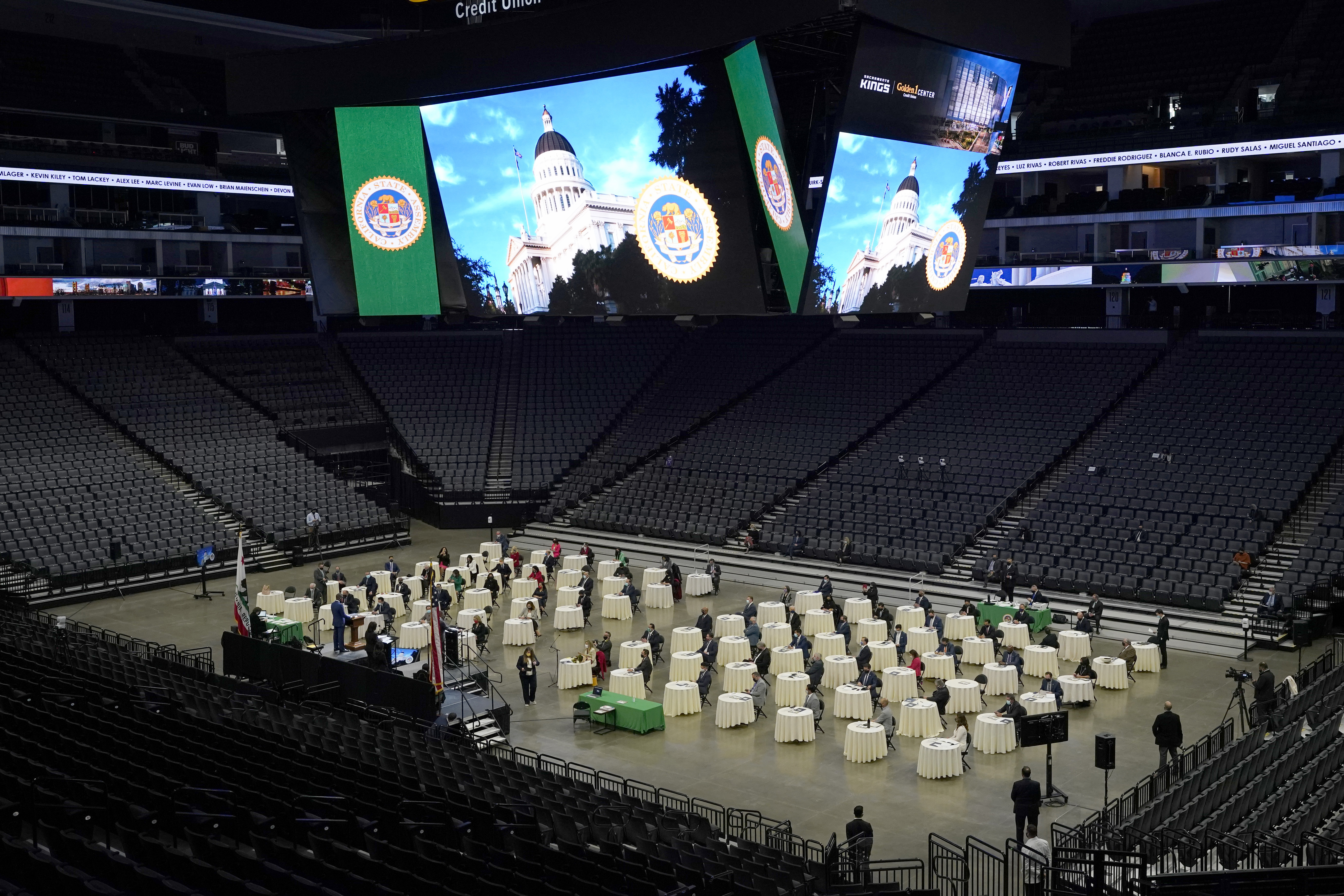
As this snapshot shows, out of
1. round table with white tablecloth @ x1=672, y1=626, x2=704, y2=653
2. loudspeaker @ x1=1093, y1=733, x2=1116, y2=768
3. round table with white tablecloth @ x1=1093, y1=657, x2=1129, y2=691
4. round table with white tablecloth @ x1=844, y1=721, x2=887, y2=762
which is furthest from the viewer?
round table with white tablecloth @ x1=672, y1=626, x2=704, y2=653

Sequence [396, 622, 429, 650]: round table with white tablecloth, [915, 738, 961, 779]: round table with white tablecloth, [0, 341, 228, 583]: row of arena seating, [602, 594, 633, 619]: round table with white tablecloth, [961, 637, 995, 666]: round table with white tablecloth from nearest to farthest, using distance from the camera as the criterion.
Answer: [915, 738, 961, 779]: round table with white tablecloth
[961, 637, 995, 666]: round table with white tablecloth
[396, 622, 429, 650]: round table with white tablecloth
[602, 594, 633, 619]: round table with white tablecloth
[0, 341, 228, 583]: row of arena seating

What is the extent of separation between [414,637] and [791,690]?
10100 millimetres

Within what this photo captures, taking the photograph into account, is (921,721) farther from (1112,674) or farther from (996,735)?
(1112,674)

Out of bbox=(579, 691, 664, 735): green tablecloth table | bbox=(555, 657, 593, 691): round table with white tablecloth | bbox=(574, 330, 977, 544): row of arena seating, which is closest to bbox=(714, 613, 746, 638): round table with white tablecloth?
bbox=(555, 657, 593, 691): round table with white tablecloth

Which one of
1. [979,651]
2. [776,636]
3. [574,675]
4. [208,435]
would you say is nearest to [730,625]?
[776,636]

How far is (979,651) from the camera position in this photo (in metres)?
27.8

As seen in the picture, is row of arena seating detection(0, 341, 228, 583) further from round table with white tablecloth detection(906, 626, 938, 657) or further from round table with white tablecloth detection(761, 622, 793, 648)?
round table with white tablecloth detection(906, 626, 938, 657)

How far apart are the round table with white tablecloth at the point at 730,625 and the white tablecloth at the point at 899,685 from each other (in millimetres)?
5306

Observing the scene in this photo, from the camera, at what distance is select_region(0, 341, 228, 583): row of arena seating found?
118ft

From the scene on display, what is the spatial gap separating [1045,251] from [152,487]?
34194mm

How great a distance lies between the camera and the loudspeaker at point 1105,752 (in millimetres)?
17516

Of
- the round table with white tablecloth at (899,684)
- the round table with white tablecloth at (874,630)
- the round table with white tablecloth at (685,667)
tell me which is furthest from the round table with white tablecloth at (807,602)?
the round table with white tablecloth at (899,684)

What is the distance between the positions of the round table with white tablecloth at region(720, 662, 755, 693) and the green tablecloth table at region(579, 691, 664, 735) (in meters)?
1.59

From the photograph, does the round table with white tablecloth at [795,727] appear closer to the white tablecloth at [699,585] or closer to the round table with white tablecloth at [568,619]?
the round table with white tablecloth at [568,619]
